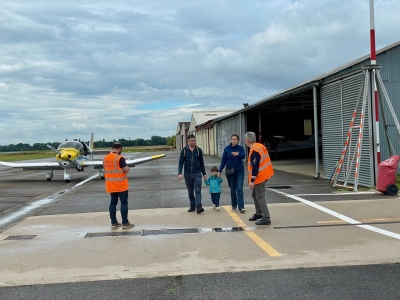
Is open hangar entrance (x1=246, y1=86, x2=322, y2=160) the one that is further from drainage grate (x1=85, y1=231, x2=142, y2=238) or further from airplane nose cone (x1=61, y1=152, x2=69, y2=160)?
drainage grate (x1=85, y1=231, x2=142, y2=238)

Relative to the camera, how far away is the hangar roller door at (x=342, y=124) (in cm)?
1283

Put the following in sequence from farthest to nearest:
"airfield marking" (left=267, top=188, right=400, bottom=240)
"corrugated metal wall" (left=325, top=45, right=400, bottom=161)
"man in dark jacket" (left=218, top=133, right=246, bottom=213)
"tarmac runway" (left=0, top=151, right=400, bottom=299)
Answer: "corrugated metal wall" (left=325, top=45, right=400, bottom=161) → "man in dark jacket" (left=218, top=133, right=246, bottom=213) → "airfield marking" (left=267, top=188, right=400, bottom=240) → "tarmac runway" (left=0, top=151, right=400, bottom=299)

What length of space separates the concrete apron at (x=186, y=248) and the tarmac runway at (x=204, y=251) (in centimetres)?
1

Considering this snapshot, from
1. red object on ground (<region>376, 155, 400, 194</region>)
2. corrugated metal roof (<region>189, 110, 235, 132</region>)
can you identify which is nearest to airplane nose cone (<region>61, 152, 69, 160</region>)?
red object on ground (<region>376, 155, 400, 194</region>)

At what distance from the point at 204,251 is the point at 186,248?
348 mm

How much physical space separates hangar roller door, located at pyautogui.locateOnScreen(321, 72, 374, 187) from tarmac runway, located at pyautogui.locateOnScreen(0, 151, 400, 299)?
2670mm

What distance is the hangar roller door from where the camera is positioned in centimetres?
1283

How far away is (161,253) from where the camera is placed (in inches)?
238

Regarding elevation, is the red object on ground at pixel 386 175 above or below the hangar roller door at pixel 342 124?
below

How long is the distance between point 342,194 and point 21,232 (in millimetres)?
8402

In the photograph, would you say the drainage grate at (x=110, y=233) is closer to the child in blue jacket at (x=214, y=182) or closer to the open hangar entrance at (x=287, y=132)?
the child in blue jacket at (x=214, y=182)

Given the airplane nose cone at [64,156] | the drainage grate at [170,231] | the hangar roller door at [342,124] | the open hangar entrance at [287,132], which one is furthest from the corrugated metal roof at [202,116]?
the drainage grate at [170,231]

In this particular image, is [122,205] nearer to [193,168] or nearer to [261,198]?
[193,168]

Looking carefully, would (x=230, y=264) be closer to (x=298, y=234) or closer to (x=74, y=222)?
(x=298, y=234)
